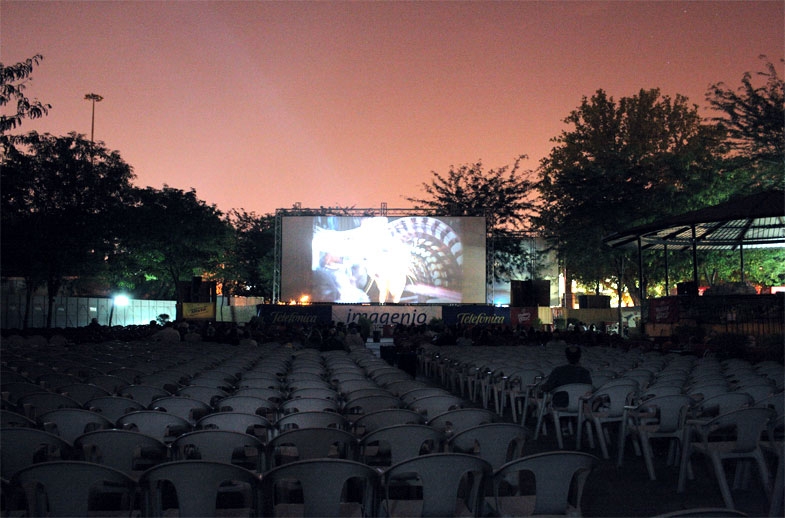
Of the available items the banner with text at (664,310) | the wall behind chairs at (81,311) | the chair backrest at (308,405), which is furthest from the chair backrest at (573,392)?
the wall behind chairs at (81,311)

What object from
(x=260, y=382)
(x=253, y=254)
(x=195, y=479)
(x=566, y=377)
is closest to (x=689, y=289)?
(x=566, y=377)

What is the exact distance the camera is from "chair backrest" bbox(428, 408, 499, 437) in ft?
15.9

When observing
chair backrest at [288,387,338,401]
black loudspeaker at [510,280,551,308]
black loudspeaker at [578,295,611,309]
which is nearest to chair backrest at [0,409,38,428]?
chair backrest at [288,387,338,401]

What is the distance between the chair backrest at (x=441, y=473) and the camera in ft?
10.8

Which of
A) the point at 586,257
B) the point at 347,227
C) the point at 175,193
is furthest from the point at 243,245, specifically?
the point at 586,257

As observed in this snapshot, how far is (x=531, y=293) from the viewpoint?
26.2 metres

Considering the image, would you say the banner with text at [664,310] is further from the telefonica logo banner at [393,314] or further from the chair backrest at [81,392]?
the chair backrest at [81,392]

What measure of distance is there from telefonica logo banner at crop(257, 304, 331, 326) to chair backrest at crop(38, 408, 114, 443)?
24.3 m

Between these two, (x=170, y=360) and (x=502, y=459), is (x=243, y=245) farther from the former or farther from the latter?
(x=502, y=459)

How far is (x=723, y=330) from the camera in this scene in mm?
16875

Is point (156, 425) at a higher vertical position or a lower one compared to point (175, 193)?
lower

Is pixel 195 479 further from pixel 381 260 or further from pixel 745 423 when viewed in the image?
pixel 381 260

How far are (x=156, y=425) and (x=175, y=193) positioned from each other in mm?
30637

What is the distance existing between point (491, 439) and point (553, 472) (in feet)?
2.28
